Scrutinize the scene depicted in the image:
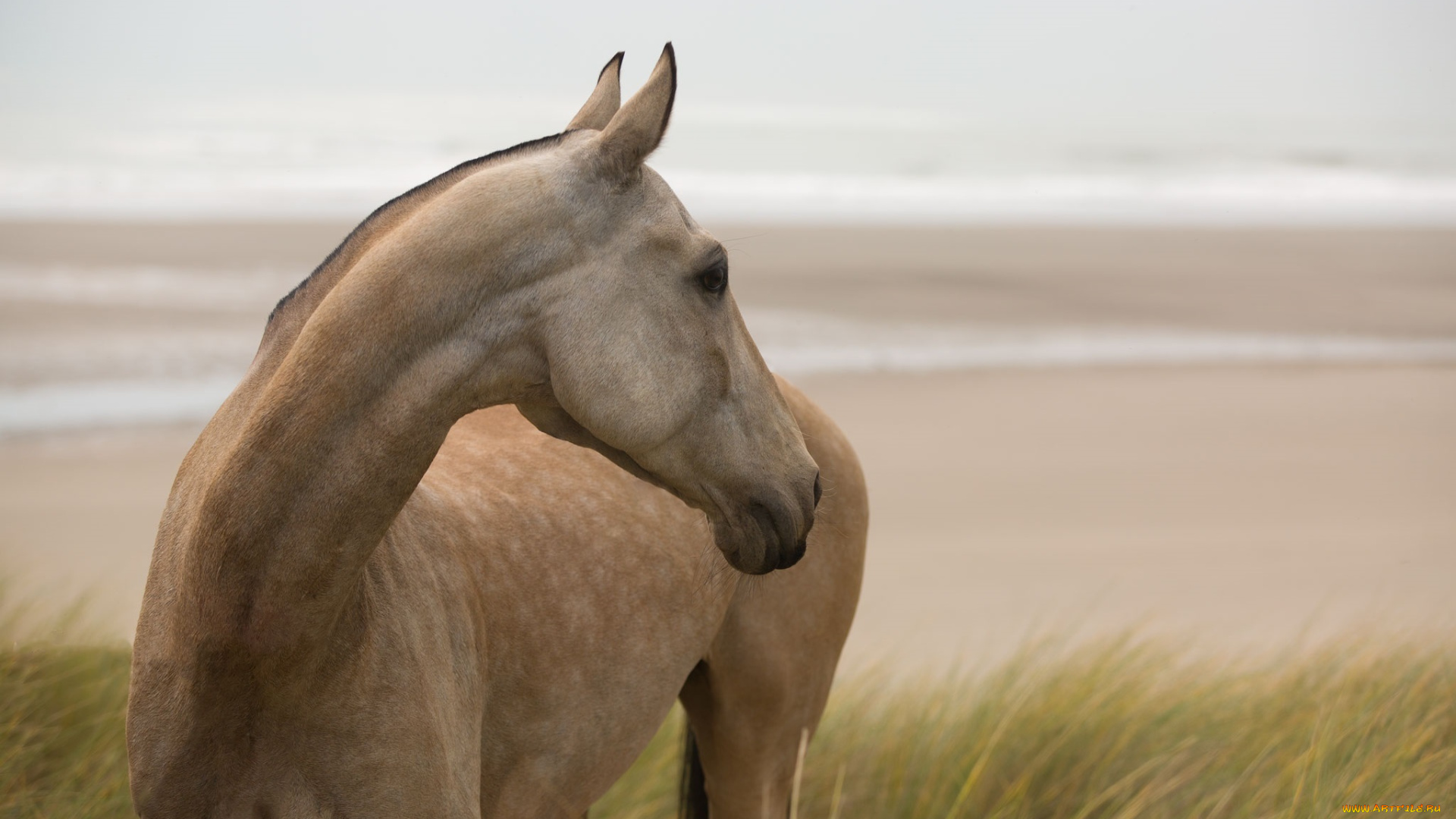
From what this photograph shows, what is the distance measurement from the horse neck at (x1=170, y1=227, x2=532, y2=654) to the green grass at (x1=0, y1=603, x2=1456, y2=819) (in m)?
1.61

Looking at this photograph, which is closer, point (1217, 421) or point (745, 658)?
point (745, 658)

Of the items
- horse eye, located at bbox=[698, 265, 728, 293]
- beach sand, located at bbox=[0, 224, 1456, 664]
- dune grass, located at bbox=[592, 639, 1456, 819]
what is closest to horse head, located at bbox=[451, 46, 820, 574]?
horse eye, located at bbox=[698, 265, 728, 293]

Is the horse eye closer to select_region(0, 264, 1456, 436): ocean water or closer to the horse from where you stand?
the horse

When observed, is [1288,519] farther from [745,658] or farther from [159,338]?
[159,338]

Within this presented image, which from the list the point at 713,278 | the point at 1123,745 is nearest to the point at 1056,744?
the point at 1123,745

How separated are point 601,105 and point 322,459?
0.72 meters

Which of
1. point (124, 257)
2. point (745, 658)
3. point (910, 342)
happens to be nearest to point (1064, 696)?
point (745, 658)

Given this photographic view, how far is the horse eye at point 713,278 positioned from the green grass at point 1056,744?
1586 millimetres

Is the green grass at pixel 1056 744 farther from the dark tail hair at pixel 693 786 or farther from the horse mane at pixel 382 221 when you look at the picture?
the horse mane at pixel 382 221

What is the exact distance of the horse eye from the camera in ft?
5.75

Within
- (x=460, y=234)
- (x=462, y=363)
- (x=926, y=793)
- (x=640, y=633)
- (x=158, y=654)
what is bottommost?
(x=926, y=793)

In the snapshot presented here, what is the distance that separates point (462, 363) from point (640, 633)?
963 mm

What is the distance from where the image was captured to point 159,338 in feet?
34.0

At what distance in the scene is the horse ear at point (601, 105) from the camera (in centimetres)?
192
